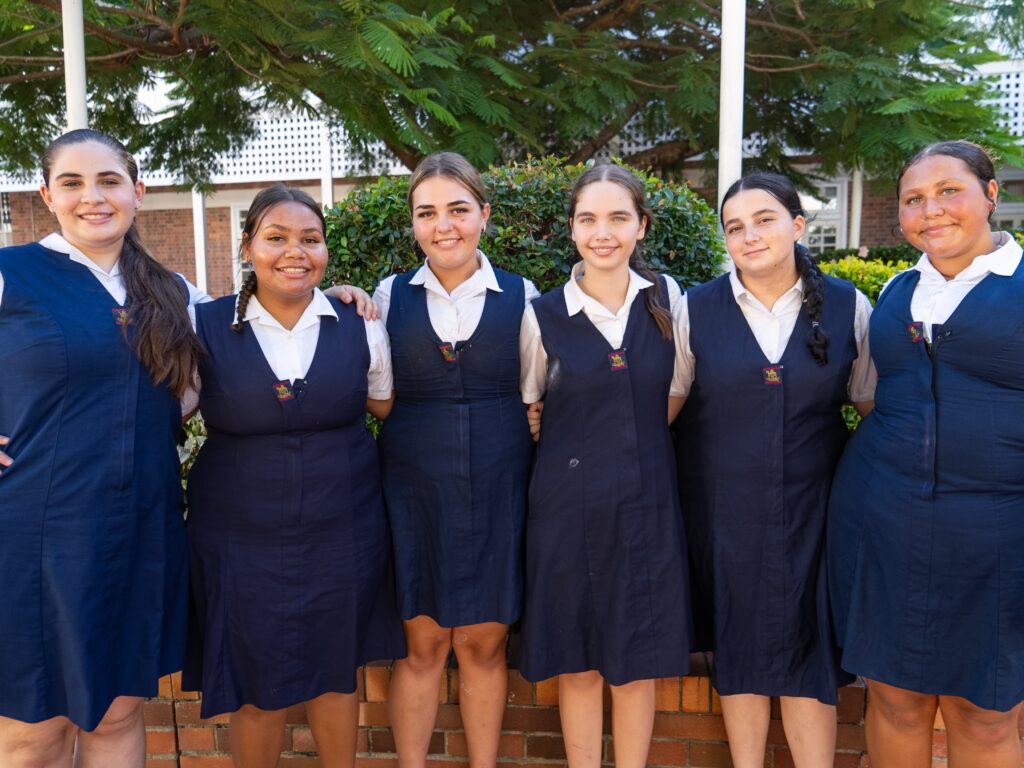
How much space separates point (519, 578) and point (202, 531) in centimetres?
103

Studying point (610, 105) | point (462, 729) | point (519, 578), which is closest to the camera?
point (519, 578)

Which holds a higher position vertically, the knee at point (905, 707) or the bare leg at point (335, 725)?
the knee at point (905, 707)

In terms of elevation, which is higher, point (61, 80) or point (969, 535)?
point (61, 80)

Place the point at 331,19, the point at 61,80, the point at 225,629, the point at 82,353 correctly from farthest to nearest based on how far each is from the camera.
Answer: the point at 61,80, the point at 331,19, the point at 225,629, the point at 82,353

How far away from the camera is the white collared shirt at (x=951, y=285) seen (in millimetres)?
2285

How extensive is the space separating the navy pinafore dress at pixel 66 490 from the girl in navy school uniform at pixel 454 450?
2.67ft

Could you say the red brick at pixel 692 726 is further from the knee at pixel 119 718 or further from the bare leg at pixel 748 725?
the knee at pixel 119 718

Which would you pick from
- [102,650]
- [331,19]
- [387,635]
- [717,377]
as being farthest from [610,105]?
[102,650]

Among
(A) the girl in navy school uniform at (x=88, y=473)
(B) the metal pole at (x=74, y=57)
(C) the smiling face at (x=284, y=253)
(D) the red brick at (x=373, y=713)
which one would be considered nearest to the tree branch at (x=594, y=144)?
(B) the metal pole at (x=74, y=57)

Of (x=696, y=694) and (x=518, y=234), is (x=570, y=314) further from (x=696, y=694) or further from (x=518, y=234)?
(x=696, y=694)

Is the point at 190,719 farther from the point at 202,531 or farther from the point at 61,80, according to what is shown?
the point at 61,80

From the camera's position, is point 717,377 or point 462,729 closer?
point 717,377

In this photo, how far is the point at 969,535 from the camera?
2242 mm

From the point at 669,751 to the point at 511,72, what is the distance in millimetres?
5612
